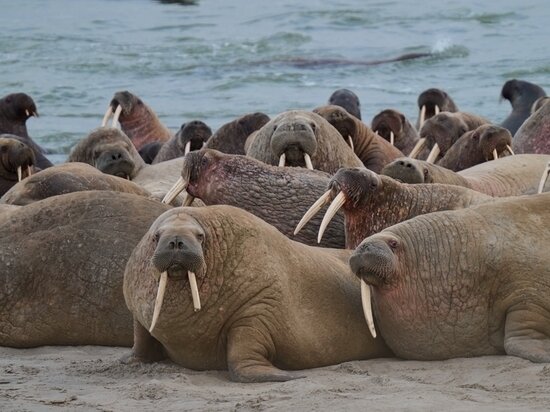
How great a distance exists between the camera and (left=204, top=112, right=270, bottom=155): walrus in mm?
11250

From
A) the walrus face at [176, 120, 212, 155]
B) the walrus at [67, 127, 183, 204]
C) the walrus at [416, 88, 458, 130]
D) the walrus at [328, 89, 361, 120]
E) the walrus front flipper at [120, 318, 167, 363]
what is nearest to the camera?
the walrus front flipper at [120, 318, 167, 363]

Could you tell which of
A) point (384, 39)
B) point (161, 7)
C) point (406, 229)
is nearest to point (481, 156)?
point (406, 229)

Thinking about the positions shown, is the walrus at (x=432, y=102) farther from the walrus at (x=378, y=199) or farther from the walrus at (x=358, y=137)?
the walrus at (x=378, y=199)

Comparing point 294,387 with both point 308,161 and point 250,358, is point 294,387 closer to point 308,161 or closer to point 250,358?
point 250,358

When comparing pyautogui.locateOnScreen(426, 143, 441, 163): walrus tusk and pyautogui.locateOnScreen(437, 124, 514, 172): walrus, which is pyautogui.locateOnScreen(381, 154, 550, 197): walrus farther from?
pyautogui.locateOnScreen(426, 143, 441, 163): walrus tusk

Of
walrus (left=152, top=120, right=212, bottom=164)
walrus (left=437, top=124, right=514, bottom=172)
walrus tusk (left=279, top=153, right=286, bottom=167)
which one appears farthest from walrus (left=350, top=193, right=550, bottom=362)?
walrus (left=152, top=120, right=212, bottom=164)

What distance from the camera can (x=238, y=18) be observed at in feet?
114

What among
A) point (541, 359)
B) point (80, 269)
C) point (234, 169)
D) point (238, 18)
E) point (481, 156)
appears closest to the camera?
point (541, 359)

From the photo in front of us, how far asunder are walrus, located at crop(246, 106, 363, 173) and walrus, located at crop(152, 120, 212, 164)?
319 centimetres

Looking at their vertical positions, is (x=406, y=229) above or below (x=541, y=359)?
above

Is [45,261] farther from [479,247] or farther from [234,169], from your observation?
[479,247]

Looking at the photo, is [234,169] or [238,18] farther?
[238,18]

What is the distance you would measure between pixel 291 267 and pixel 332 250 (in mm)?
770

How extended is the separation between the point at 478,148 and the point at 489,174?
138 centimetres
